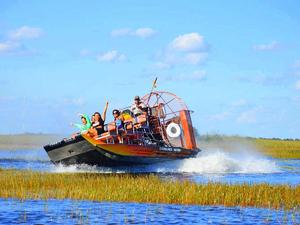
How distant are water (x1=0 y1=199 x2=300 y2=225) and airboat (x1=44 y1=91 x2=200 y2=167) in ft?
38.6

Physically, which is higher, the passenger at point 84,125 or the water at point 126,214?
the passenger at point 84,125

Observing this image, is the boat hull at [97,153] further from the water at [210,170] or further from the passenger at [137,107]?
the passenger at [137,107]

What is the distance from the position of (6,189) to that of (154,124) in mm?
14902

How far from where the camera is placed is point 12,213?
60.3ft

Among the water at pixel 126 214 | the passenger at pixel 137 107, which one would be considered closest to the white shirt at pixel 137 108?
the passenger at pixel 137 107

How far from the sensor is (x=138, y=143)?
115 feet

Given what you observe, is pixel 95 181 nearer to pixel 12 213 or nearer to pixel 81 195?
pixel 81 195

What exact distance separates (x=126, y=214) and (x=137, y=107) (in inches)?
707

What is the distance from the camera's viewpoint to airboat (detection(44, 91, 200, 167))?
3278cm

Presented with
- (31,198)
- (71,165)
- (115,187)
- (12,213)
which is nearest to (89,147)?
(71,165)

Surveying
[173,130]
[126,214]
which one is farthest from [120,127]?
[126,214]

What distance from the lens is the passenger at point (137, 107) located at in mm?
36281

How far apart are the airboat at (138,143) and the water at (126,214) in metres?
11.8

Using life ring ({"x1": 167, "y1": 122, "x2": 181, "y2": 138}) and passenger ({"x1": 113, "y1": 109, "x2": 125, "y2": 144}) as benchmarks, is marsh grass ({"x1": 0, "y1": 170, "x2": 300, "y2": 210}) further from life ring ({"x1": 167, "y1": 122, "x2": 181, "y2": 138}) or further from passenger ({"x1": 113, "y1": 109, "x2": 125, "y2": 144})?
life ring ({"x1": 167, "y1": 122, "x2": 181, "y2": 138})
